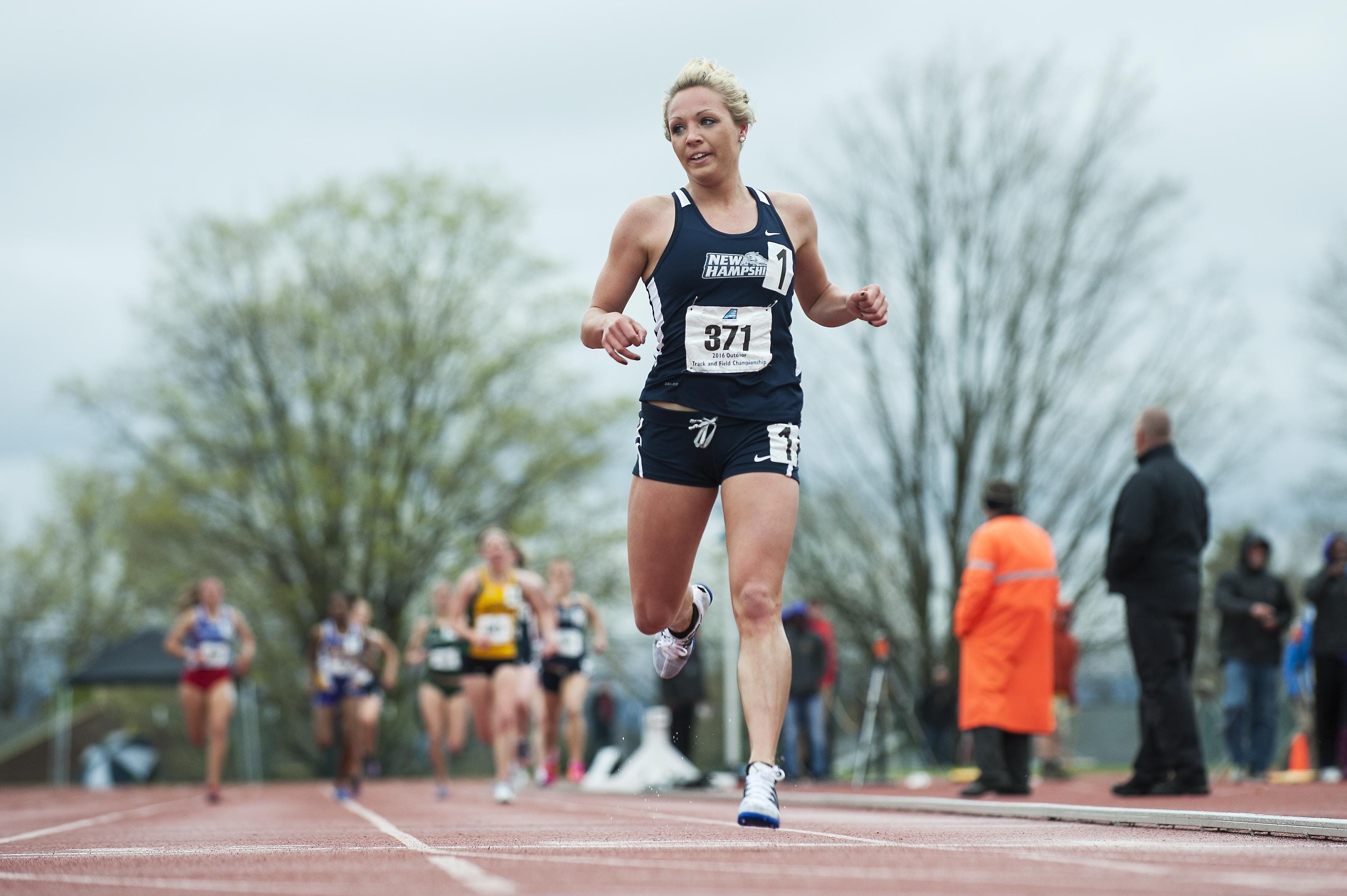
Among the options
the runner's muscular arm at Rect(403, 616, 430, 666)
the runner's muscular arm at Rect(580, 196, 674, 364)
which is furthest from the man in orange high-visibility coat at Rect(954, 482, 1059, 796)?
the runner's muscular arm at Rect(403, 616, 430, 666)

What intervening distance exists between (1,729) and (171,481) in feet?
75.9

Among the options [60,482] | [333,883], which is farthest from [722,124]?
[60,482]

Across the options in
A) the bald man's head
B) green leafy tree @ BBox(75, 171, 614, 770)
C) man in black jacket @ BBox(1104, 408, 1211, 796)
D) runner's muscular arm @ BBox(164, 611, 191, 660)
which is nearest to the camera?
man in black jacket @ BBox(1104, 408, 1211, 796)

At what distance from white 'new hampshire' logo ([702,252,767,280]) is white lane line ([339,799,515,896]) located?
2036mm

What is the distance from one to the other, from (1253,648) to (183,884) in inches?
440

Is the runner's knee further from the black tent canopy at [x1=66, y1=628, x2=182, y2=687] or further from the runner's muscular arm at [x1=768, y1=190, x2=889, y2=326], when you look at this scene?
the black tent canopy at [x1=66, y1=628, x2=182, y2=687]

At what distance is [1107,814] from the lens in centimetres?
619

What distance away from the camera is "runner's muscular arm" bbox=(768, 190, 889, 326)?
555 centimetres

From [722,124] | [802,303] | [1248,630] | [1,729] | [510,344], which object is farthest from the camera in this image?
[1,729]

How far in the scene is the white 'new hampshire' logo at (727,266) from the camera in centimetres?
523

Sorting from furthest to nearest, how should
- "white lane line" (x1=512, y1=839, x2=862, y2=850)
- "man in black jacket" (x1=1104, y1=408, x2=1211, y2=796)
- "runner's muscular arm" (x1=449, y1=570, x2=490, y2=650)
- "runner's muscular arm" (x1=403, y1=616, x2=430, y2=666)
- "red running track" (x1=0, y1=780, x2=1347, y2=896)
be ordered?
"runner's muscular arm" (x1=403, y1=616, x2=430, y2=666) < "runner's muscular arm" (x1=449, y1=570, x2=490, y2=650) < "man in black jacket" (x1=1104, y1=408, x2=1211, y2=796) < "white lane line" (x1=512, y1=839, x2=862, y2=850) < "red running track" (x1=0, y1=780, x2=1347, y2=896)

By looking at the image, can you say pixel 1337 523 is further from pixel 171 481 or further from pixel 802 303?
pixel 802 303

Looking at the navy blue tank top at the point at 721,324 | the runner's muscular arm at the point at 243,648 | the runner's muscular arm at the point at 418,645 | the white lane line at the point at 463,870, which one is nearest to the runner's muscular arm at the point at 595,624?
the runner's muscular arm at the point at 418,645

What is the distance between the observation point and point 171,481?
104ft
